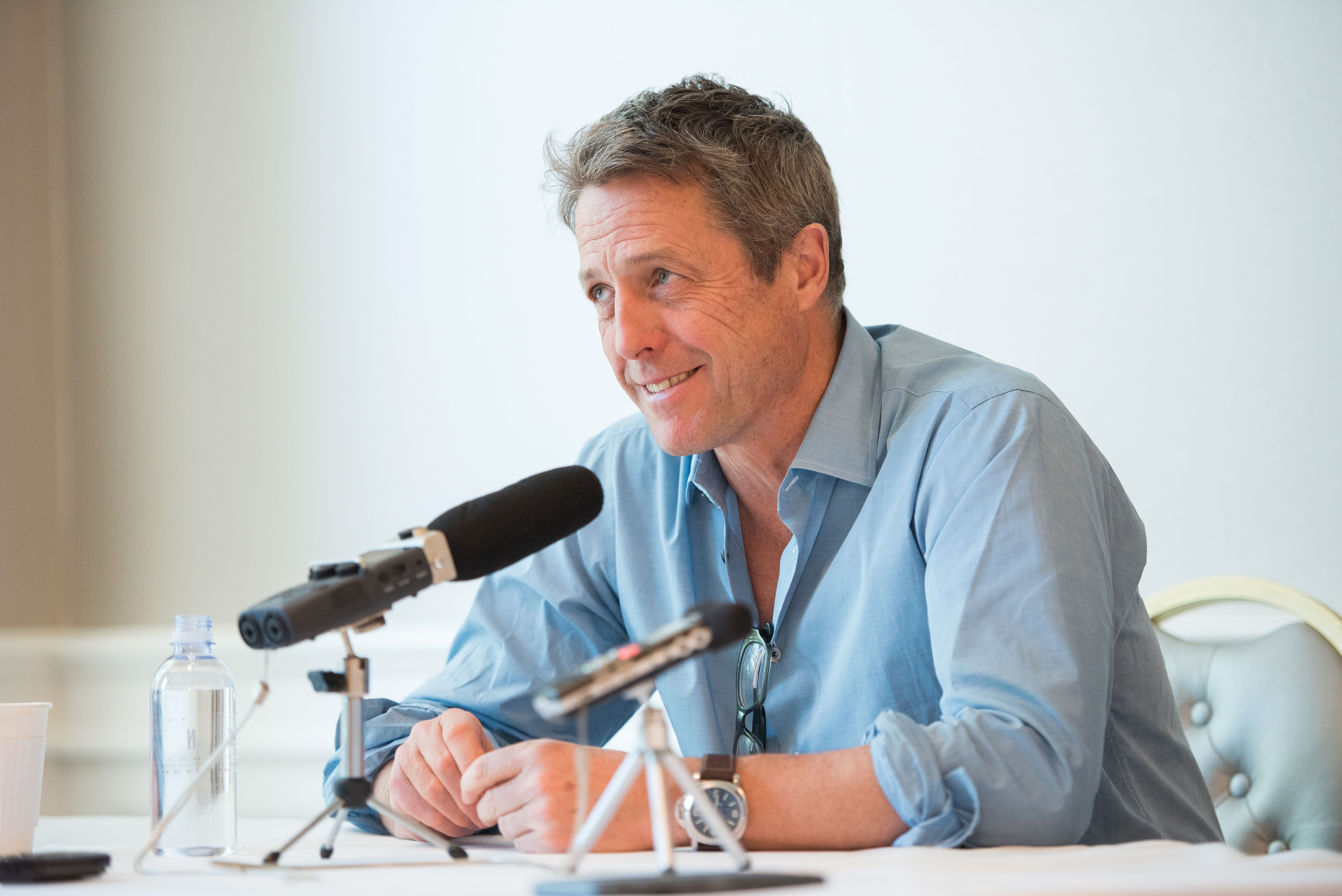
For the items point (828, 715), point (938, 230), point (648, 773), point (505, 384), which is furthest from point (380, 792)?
point (938, 230)

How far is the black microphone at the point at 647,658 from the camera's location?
61 cm

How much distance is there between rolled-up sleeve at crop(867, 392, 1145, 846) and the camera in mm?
960

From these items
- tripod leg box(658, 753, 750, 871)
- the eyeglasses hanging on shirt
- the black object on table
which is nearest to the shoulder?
the eyeglasses hanging on shirt

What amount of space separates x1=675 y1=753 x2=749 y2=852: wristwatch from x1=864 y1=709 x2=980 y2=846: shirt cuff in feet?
0.38

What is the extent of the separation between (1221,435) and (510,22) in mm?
1639

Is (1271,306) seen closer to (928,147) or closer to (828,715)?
(928,147)

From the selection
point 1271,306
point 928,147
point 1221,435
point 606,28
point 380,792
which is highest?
point 606,28

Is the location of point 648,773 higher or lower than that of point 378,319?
lower

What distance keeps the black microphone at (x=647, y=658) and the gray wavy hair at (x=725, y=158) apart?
85 cm

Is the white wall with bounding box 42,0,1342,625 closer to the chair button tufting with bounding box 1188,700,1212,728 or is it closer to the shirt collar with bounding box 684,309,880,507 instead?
the chair button tufting with bounding box 1188,700,1212,728

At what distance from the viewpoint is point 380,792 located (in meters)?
1.25

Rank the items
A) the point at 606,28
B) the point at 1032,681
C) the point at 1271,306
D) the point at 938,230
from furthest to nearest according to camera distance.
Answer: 1. the point at 606,28
2. the point at 938,230
3. the point at 1271,306
4. the point at 1032,681

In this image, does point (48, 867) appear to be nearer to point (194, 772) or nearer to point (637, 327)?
point (194, 772)

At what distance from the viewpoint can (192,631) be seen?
1.03 metres
